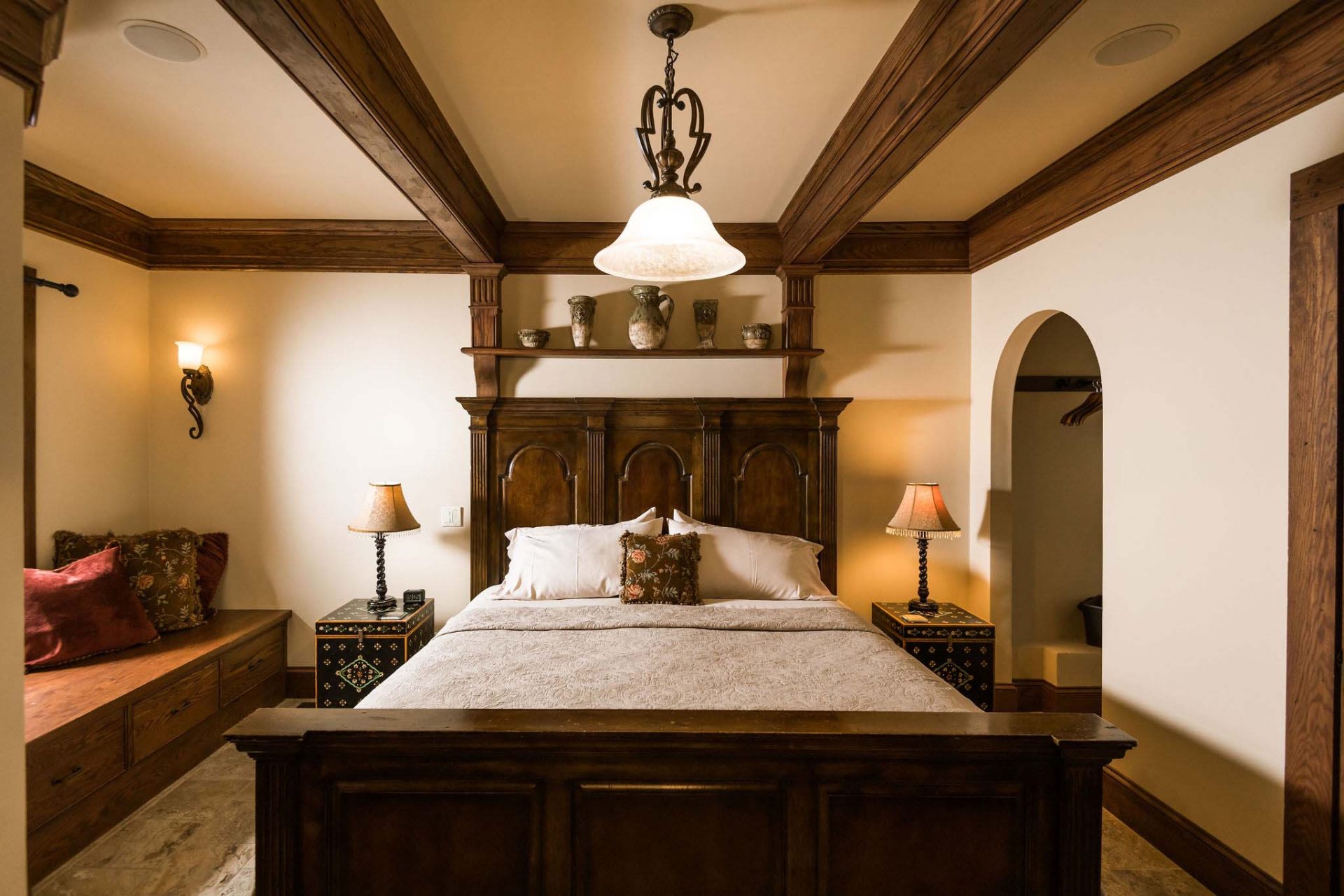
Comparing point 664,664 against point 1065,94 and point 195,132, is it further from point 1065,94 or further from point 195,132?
point 195,132

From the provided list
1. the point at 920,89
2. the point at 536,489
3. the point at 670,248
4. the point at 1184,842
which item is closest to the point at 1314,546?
the point at 1184,842

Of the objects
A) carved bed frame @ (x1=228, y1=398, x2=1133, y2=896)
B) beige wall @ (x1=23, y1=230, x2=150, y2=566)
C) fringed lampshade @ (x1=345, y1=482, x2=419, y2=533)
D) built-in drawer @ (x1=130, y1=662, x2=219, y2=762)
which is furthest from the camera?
fringed lampshade @ (x1=345, y1=482, x2=419, y2=533)

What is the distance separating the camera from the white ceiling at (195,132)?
1.85m

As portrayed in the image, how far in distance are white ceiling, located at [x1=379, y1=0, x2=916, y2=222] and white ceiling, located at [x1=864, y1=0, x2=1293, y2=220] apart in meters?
0.50

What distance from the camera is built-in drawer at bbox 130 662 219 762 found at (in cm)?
248

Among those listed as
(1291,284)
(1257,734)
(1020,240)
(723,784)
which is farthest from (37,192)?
(1257,734)

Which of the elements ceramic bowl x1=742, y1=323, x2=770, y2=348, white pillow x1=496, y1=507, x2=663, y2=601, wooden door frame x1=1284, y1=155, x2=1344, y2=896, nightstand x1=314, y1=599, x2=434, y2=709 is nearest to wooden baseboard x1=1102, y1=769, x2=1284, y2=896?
wooden door frame x1=1284, y1=155, x2=1344, y2=896

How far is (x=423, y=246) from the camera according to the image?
349 centimetres

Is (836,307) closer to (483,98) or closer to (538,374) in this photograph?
(538,374)

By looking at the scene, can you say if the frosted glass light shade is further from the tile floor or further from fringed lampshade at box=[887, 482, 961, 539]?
the tile floor

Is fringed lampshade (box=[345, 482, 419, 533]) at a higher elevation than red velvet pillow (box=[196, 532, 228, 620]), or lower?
higher

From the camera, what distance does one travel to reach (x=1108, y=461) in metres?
2.57

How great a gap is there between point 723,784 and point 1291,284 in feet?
6.76

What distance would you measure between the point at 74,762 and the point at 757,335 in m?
3.26
